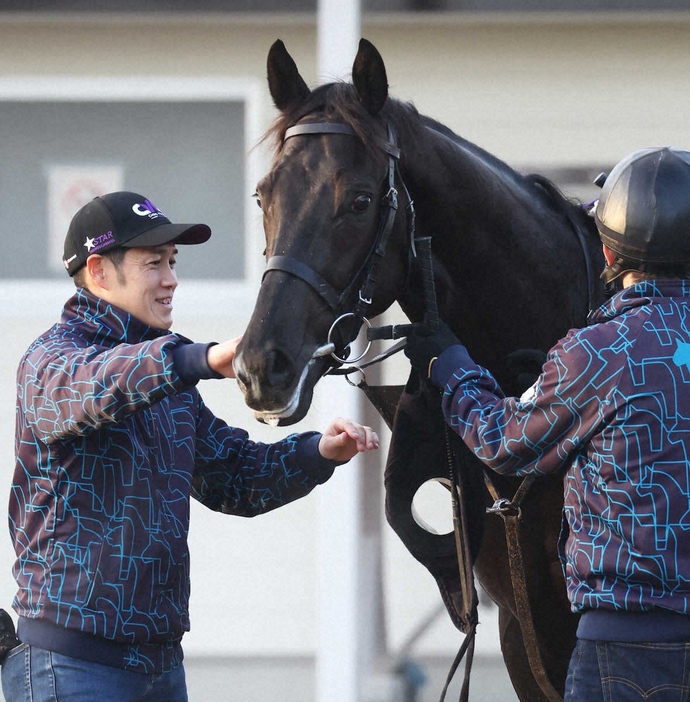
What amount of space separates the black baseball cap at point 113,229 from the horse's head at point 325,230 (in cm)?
22

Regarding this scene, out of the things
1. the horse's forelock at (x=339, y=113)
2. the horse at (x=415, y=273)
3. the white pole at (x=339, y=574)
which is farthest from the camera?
the white pole at (x=339, y=574)

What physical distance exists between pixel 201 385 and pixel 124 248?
2.65 m

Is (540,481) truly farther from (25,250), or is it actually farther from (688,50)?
(25,250)

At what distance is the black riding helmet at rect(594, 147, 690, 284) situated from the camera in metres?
1.90

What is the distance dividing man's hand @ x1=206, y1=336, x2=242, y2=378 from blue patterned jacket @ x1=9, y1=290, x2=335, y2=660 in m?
0.03

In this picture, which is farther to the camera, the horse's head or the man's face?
the man's face

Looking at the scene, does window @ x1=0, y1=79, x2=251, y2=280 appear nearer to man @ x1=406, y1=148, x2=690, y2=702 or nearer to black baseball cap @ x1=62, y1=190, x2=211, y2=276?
black baseball cap @ x1=62, y1=190, x2=211, y2=276

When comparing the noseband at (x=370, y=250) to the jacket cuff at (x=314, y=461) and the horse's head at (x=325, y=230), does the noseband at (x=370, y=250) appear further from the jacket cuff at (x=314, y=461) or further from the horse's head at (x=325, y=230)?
the jacket cuff at (x=314, y=461)

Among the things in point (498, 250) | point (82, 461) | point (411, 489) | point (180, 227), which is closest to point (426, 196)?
point (498, 250)

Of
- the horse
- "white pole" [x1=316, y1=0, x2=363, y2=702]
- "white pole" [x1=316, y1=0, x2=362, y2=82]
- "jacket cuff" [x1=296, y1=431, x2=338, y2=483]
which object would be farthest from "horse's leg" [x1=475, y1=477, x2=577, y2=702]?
"white pole" [x1=316, y1=0, x2=362, y2=82]

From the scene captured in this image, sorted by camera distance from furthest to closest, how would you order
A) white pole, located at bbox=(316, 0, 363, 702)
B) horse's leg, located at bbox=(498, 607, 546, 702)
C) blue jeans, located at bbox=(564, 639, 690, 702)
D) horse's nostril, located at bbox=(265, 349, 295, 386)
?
white pole, located at bbox=(316, 0, 363, 702), horse's leg, located at bbox=(498, 607, 546, 702), horse's nostril, located at bbox=(265, 349, 295, 386), blue jeans, located at bbox=(564, 639, 690, 702)

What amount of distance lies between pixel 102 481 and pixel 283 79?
0.95 meters

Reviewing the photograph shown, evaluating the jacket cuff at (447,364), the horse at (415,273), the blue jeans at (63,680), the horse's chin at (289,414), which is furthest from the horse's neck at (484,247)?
the blue jeans at (63,680)

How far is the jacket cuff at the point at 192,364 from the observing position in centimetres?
199
